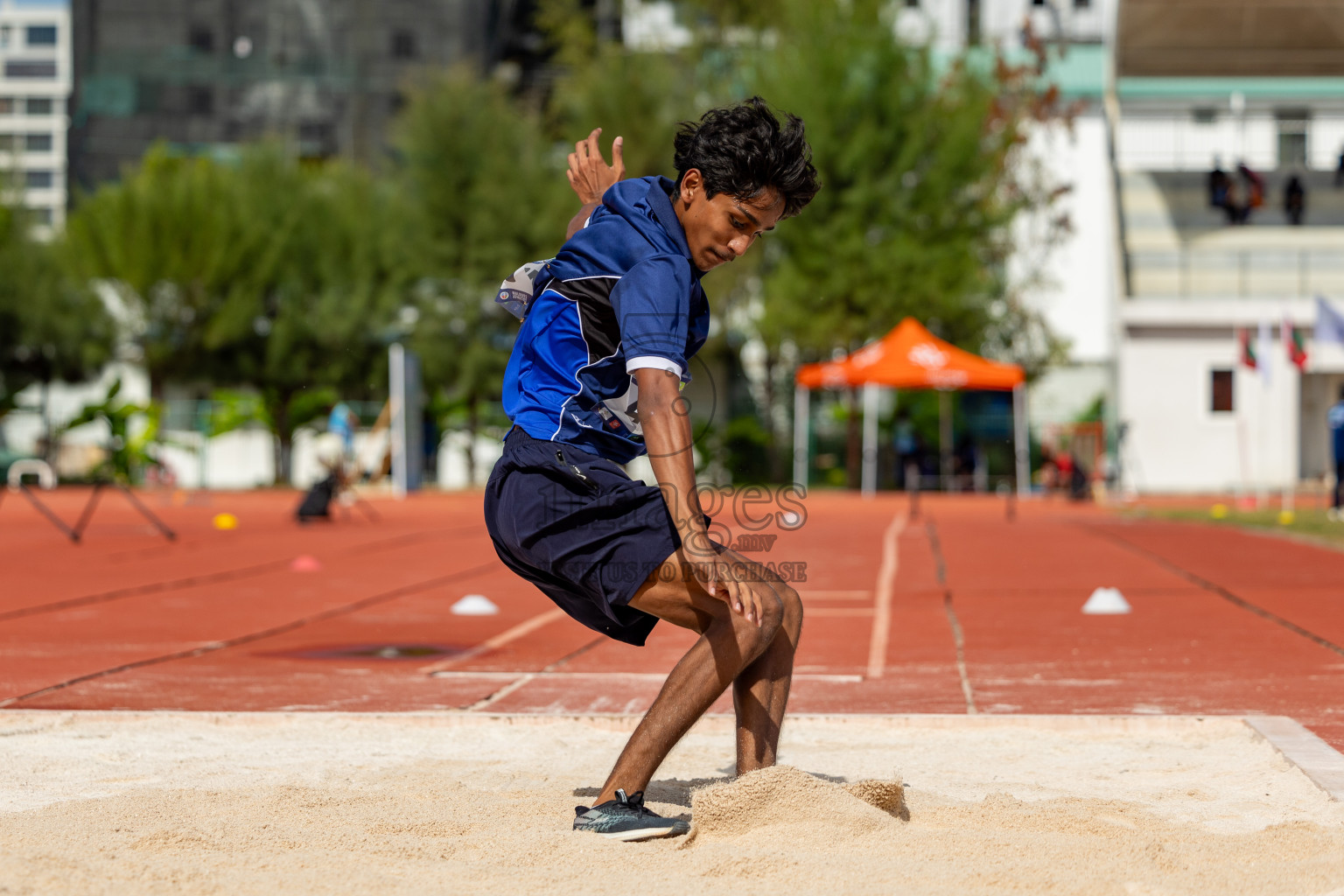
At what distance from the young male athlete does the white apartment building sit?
109 meters

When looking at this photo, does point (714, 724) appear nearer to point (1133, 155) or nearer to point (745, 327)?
point (745, 327)

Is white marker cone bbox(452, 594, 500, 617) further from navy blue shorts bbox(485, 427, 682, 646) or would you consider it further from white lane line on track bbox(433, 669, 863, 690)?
navy blue shorts bbox(485, 427, 682, 646)

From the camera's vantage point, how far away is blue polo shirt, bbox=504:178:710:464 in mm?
3807

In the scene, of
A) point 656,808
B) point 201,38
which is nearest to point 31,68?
point 201,38

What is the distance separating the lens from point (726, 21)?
125ft

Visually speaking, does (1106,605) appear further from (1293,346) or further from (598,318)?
(1293,346)

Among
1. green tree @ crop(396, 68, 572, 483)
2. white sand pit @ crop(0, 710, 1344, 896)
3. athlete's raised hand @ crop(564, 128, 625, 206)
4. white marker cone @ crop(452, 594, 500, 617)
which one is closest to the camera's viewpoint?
white sand pit @ crop(0, 710, 1344, 896)

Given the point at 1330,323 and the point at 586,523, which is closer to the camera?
the point at 586,523

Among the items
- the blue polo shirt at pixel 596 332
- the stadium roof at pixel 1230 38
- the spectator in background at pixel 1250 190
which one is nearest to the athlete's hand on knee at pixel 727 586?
the blue polo shirt at pixel 596 332

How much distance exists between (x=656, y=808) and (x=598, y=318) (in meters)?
1.43

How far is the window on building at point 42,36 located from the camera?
10769 cm

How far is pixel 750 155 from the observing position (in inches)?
148

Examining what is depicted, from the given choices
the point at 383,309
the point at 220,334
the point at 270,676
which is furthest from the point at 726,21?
the point at 270,676

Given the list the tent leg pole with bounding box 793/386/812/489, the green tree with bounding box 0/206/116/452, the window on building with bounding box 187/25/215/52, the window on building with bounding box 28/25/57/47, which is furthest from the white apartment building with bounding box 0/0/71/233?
the tent leg pole with bounding box 793/386/812/489
